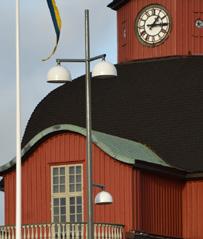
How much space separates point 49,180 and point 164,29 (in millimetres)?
10642

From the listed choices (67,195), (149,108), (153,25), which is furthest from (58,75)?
(153,25)

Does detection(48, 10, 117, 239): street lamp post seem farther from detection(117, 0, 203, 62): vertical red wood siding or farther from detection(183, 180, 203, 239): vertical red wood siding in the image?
detection(117, 0, 203, 62): vertical red wood siding

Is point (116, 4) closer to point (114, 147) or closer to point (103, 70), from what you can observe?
point (114, 147)

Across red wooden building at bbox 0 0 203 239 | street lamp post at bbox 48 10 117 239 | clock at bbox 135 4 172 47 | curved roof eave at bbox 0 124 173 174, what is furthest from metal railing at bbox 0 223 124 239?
clock at bbox 135 4 172 47

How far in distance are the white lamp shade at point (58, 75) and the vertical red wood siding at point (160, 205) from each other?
30.6 feet

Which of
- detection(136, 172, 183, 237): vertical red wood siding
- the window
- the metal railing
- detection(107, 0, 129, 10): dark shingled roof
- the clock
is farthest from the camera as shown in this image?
detection(107, 0, 129, 10): dark shingled roof

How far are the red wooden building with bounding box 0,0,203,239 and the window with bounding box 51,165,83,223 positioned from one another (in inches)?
1.2

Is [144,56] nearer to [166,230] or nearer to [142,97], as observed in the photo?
[142,97]

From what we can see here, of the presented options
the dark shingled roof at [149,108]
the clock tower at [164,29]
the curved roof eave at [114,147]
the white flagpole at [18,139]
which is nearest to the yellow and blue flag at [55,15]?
the white flagpole at [18,139]

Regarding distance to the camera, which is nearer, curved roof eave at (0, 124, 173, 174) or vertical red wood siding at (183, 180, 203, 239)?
curved roof eave at (0, 124, 173, 174)

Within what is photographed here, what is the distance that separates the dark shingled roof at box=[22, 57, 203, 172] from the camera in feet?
122

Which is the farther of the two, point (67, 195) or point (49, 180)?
point (49, 180)

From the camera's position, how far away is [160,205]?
118ft

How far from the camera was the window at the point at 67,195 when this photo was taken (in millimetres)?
35062
